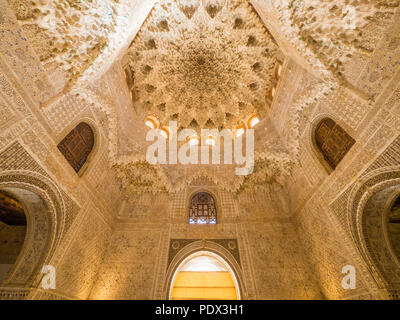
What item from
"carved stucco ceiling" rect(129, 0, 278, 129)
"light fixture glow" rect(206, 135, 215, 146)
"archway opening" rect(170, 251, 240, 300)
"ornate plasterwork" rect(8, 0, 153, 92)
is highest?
"carved stucco ceiling" rect(129, 0, 278, 129)

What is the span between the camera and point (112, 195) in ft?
21.2

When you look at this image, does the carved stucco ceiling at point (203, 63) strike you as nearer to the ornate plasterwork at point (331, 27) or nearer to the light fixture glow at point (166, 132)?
the light fixture glow at point (166, 132)

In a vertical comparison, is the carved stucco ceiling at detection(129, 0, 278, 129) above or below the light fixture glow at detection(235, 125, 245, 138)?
above

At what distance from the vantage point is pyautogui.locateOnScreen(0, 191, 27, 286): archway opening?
5.69 m

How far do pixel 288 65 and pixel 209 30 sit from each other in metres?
2.65

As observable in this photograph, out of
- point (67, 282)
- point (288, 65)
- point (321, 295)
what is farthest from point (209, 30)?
point (321, 295)

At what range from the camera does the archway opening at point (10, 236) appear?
569 centimetres

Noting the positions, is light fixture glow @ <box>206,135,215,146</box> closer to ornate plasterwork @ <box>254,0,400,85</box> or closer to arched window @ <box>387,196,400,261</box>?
ornate plasterwork @ <box>254,0,400,85</box>

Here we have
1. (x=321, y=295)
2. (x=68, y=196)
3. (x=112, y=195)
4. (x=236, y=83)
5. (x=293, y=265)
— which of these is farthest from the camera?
(x=236, y=83)

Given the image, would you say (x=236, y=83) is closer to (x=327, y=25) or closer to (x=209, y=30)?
(x=209, y=30)

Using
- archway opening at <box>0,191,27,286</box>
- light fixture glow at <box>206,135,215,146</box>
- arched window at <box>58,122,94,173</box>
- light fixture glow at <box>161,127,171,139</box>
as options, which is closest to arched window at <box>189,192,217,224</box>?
light fixture glow at <box>206,135,215,146</box>

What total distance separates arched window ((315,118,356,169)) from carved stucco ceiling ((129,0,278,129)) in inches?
101

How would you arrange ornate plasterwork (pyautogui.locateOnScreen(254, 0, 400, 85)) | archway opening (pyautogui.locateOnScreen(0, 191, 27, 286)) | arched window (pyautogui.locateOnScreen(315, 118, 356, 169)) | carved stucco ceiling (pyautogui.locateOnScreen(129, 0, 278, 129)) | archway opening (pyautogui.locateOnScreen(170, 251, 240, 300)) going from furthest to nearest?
1. archway opening (pyautogui.locateOnScreen(170, 251, 240, 300))
2. carved stucco ceiling (pyautogui.locateOnScreen(129, 0, 278, 129))
3. archway opening (pyautogui.locateOnScreen(0, 191, 27, 286))
4. arched window (pyautogui.locateOnScreen(315, 118, 356, 169))
5. ornate plasterwork (pyautogui.locateOnScreen(254, 0, 400, 85))

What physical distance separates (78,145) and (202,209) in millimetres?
4529
